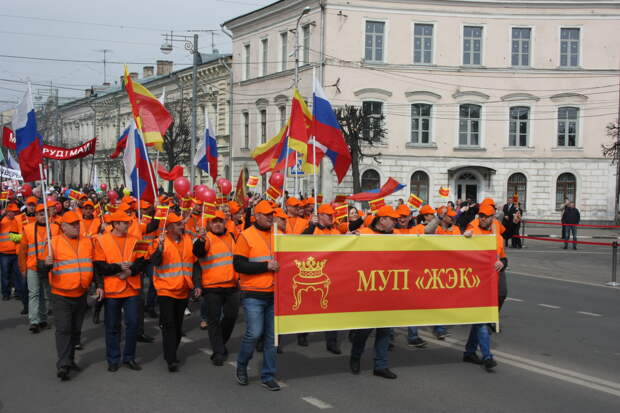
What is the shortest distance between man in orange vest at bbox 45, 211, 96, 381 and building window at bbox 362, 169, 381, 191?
32307mm

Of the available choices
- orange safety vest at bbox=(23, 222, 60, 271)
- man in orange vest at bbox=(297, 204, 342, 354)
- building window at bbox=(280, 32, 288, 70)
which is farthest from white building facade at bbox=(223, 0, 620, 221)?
orange safety vest at bbox=(23, 222, 60, 271)

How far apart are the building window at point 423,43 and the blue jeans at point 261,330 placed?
34411 mm

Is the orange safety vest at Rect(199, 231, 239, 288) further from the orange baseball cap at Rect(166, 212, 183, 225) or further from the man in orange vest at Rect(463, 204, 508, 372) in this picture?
the man in orange vest at Rect(463, 204, 508, 372)

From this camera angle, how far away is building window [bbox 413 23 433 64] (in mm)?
39438

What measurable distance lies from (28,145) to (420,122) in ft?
107

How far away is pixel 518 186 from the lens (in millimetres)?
39844

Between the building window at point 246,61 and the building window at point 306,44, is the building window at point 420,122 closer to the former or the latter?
the building window at point 306,44

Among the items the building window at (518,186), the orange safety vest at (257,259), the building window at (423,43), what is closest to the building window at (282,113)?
the building window at (423,43)

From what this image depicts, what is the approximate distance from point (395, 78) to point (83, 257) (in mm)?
33449

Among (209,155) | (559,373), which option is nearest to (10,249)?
(209,155)

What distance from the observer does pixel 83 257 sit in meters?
7.43

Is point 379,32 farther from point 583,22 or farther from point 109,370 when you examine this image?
point 109,370

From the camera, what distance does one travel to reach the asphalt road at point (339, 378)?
6.39 metres

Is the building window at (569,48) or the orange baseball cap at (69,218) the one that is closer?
the orange baseball cap at (69,218)
